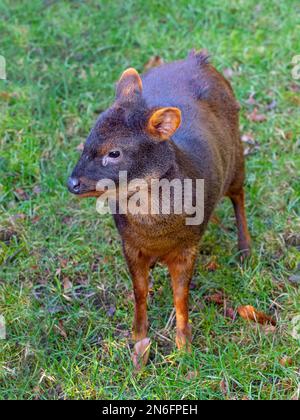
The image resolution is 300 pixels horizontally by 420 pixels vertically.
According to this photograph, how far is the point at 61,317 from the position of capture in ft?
14.1

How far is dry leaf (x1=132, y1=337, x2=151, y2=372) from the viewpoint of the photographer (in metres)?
3.97

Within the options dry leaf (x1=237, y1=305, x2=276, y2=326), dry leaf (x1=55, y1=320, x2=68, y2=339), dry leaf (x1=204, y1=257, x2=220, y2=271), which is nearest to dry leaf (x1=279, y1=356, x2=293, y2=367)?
dry leaf (x1=237, y1=305, x2=276, y2=326)

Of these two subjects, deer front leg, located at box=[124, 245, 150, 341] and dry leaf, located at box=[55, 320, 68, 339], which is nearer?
deer front leg, located at box=[124, 245, 150, 341]

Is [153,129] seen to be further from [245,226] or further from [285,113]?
[285,113]

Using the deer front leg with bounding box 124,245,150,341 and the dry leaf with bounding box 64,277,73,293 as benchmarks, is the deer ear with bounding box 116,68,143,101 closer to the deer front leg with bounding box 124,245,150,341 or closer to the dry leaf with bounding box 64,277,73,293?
the deer front leg with bounding box 124,245,150,341

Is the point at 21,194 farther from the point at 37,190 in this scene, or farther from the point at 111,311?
the point at 111,311

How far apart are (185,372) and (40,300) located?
1053 mm

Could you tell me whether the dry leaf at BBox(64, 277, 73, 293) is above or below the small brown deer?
below

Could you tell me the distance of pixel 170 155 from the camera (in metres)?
3.55

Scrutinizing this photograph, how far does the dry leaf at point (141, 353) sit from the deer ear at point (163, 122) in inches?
50.0

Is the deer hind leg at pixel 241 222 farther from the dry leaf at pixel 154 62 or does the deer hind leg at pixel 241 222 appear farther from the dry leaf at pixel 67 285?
the dry leaf at pixel 154 62

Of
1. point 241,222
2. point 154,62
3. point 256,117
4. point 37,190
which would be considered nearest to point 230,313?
point 241,222

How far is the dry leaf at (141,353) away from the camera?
3.97 meters

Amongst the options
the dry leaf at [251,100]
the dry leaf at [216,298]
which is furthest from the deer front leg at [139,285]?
the dry leaf at [251,100]
